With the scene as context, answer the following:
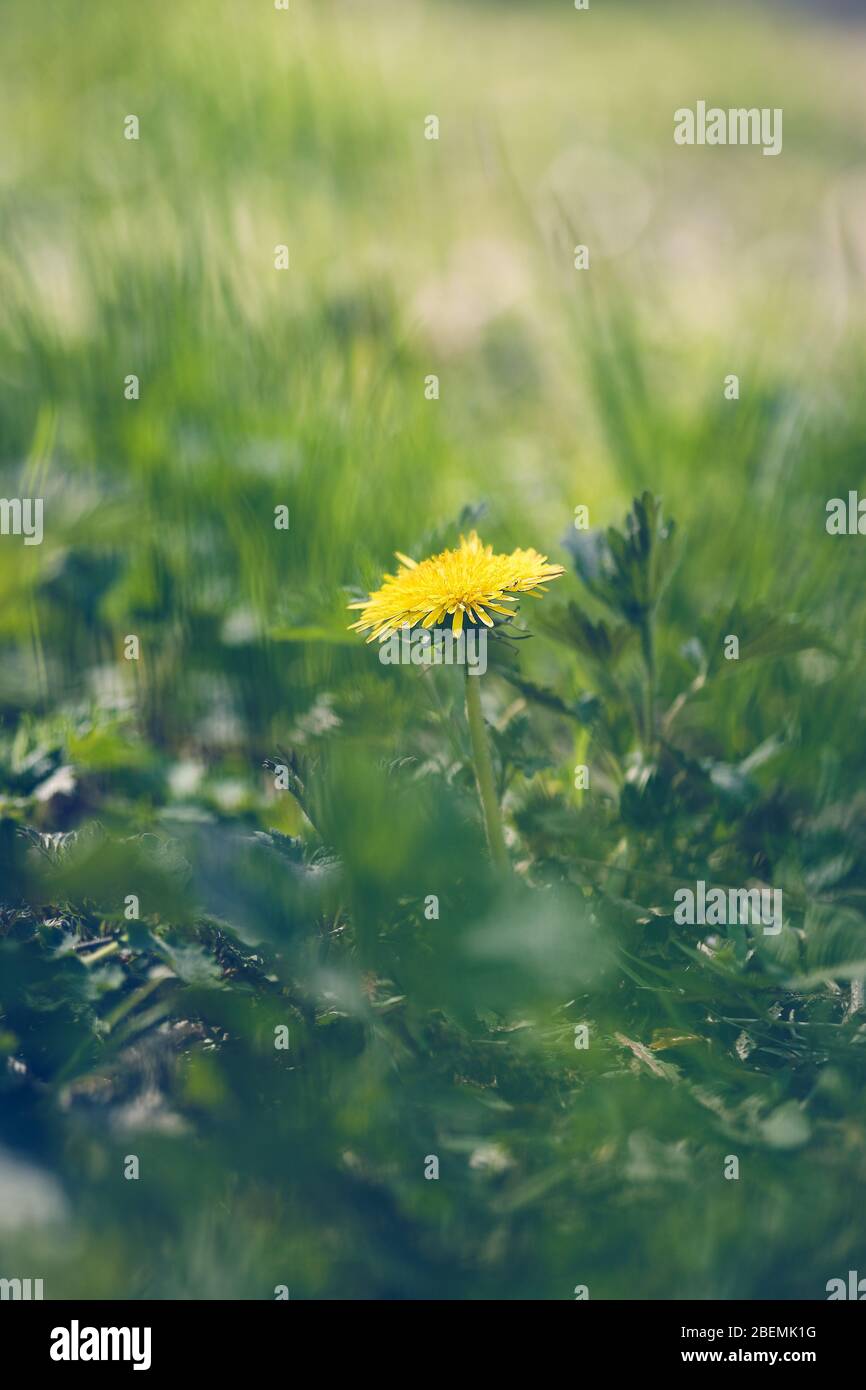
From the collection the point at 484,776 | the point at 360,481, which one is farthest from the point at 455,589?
the point at 360,481

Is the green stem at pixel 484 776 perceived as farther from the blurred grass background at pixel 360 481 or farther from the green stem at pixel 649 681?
the green stem at pixel 649 681

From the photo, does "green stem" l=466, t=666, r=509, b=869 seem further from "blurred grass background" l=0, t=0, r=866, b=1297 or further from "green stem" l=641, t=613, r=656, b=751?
"green stem" l=641, t=613, r=656, b=751

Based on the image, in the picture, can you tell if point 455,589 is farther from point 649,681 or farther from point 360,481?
point 360,481

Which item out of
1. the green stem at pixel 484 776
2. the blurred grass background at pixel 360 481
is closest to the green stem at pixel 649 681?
the blurred grass background at pixel 360 481

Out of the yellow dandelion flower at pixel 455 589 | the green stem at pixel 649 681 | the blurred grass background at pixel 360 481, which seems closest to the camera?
the blurred grass background at pixel 360 481

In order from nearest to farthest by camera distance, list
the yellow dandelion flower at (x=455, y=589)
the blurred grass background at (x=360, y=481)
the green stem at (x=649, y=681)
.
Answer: the blurred grass background at (x=360, y=481) < the yellow dandelion flower at (x=455, y=589) < the green stem at (x=649, y=681)

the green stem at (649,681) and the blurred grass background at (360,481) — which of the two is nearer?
the blurred grass background at (360,481)

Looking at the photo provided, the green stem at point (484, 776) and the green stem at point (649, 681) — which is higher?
the green stem at point (649, 681)
